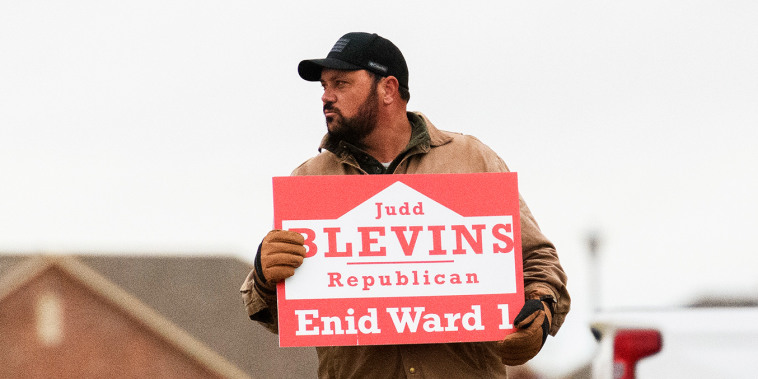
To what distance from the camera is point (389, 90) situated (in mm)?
4168

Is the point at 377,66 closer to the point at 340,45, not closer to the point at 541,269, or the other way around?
the point at 340,45

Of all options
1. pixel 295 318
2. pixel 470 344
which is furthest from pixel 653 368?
pixel 295 318

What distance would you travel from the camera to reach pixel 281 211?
Result: 150 inches

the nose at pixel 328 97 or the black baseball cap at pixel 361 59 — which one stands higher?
the black baseball cap at pixel 361 59

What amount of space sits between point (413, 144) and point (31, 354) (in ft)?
79.5

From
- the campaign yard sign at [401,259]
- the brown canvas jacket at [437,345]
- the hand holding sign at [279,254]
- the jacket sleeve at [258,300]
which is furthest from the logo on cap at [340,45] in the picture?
the jacket sleeve at [258,300]

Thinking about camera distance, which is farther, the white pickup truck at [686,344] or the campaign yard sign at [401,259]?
the white pickup truck at [686,344]

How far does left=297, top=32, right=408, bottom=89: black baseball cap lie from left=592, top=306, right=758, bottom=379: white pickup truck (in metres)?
1.46

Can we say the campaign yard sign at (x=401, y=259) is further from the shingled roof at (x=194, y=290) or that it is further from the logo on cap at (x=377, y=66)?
the shingled roof at (x=194, y=290)

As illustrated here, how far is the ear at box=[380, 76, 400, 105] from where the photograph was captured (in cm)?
412

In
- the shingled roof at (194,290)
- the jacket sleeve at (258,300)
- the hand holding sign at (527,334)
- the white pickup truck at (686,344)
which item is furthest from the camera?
the shingled roof at (194,290)

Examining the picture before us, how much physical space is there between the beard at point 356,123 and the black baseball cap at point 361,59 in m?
0.12

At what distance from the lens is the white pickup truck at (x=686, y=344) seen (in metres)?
4.43

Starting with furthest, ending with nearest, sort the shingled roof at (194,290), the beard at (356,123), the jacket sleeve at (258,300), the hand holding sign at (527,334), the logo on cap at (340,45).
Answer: the shingled roof at (194,290), the logo on cap at (340,45), the beard at (356,123), the jacket sleeve at (258,300), the hand holding sign at (527,334)
